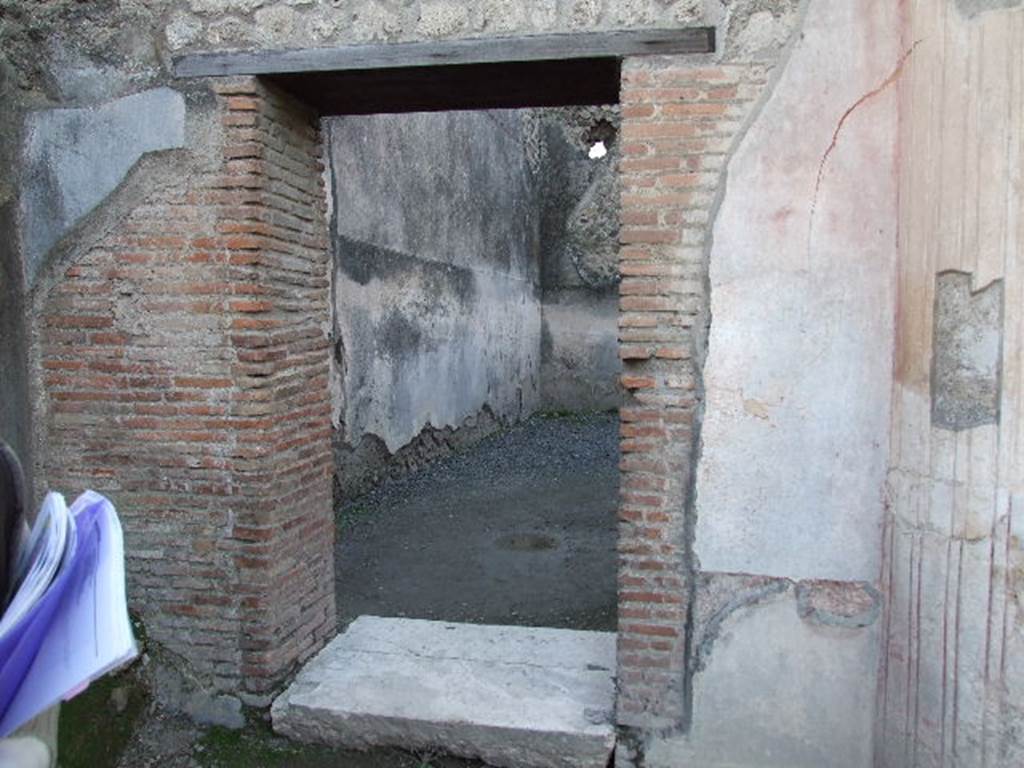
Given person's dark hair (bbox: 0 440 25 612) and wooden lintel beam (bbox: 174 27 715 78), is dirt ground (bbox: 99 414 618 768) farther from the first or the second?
wooden lintel beam (bbox: 174 27 715 78)

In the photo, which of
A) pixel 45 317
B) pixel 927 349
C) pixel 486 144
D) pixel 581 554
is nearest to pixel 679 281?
pixel 927 349

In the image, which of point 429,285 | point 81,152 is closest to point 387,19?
point 81,152

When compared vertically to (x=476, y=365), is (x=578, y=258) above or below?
above

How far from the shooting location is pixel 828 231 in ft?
9.95

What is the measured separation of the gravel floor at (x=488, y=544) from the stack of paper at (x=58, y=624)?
3.62 meters

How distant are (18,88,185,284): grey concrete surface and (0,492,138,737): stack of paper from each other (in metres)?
2.50

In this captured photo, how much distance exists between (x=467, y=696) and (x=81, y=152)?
2630mm

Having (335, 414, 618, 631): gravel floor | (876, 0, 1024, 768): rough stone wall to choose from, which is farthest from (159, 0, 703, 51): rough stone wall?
(335, 414, 618, 631): gravel floor

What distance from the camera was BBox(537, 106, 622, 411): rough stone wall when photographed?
14.1m

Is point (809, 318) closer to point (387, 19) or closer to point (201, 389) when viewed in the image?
point (387, 19)

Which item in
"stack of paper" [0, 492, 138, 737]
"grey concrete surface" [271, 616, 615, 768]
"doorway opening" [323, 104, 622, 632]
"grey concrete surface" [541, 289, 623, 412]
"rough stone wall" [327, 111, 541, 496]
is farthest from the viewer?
"grey concrete surface" [541, 289, 623, 412]

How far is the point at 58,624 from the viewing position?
48.6 inches

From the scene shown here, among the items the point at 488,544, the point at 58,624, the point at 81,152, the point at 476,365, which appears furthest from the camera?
the point at 476,365

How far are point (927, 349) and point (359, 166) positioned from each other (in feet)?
19.4
